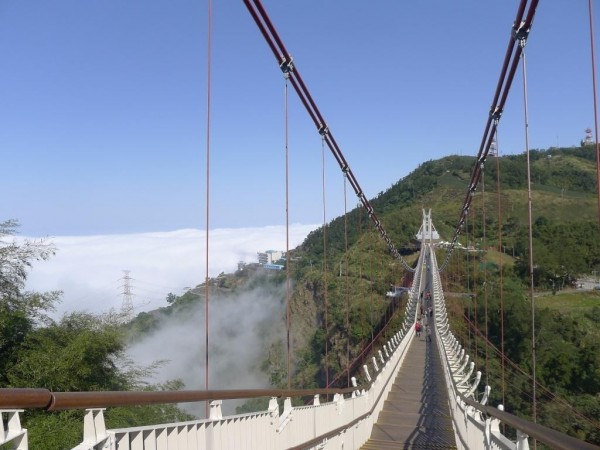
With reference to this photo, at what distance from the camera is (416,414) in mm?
8883

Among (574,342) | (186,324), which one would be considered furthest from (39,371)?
(574,342)

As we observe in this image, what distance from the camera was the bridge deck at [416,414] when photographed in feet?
21.9

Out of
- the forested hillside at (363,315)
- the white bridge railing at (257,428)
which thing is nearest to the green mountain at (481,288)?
the forested hillside at (363,315)

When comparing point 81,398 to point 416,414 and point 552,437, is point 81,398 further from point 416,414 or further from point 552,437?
point 416,414

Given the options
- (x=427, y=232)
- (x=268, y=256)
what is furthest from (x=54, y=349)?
(x=268, y=256)

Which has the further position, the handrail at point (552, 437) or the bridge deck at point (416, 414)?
the bridge deck at point (416, 414)

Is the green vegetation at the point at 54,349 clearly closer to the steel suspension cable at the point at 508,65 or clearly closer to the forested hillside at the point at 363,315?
the forested hillside at the point at 363,315

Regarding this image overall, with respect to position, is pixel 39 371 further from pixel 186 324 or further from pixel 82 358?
pixel 186 324

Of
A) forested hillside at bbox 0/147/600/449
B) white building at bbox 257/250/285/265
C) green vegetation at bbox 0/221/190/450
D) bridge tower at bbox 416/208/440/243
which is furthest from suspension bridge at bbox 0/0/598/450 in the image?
white building at bbox 257/250/285/265

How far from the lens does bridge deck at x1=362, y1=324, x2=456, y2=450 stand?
668 centimetres

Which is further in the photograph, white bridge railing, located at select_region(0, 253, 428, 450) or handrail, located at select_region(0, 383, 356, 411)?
white bridge railing, located at select_region(0, 253, 428, 450)

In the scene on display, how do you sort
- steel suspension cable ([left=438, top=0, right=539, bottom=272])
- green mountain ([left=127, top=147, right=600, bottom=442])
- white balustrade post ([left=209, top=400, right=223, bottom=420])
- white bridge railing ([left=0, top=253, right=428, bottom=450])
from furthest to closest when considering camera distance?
green mountain ([left=127, top=147, right=600, bottom=442])
steel suspension cable ([left=438, top=0, right=539, bottom=272])
white balustrade post ([left=209, top=400, right=223, bottom=420])
white bridge railing ([left=0, top=253, right=428, bottom=450])

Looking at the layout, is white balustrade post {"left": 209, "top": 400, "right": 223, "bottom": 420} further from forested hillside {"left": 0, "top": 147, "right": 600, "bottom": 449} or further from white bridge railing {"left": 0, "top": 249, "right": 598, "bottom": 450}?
forested hillside {"left": 0, "top": 147, "right": 600, "bottom": 449}

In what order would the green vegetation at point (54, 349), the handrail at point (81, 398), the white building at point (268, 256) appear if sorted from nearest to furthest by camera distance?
the handrail at point (81, 398) → the green vegetation at point (54, 349) → the white building at point (268, 256)
